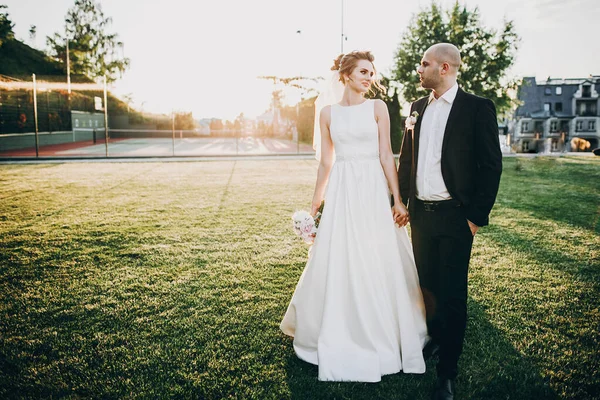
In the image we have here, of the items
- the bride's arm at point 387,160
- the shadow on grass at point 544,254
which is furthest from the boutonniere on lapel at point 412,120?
the shadow on grass at point 544,254

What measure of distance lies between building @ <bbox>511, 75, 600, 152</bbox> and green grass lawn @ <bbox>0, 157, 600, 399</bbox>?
63743 mm

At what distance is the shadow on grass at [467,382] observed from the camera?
2.50 m

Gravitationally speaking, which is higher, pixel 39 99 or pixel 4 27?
pixel 4 27

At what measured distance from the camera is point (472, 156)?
2.63 meters

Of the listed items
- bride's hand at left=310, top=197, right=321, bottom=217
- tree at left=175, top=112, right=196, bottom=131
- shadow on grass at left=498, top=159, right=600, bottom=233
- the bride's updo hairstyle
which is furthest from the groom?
tree at left=175, top=112, right=196, bottom=131

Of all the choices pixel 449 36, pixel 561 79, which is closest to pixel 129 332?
pixel 449 36

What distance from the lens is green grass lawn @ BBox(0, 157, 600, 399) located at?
262 centimetres

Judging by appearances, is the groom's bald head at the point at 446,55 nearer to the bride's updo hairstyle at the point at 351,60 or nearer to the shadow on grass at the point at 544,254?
the bride's updo hairstyle at the point at 351,60

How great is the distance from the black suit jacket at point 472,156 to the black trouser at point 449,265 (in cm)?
12

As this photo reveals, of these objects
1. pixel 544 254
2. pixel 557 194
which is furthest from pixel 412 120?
pixel 557 194

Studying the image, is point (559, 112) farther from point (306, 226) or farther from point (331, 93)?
point (306, 226)

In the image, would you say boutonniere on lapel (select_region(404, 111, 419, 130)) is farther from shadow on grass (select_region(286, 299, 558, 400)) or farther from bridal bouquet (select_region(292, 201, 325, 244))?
shadow on grass (select_region(286, 299, 558, 400))

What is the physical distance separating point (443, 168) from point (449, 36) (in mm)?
31608

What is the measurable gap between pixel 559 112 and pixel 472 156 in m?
73.8
